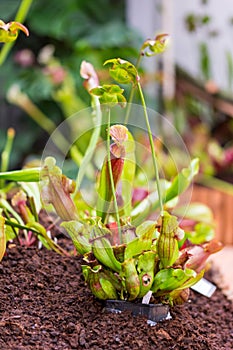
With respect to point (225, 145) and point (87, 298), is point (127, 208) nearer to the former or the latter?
point (87, 298)

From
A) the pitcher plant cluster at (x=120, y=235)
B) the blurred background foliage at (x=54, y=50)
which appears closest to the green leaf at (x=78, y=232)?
the pitcher plant cluster at (x=120, y=235)

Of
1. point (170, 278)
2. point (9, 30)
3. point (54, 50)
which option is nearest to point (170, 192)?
point (170, 278)

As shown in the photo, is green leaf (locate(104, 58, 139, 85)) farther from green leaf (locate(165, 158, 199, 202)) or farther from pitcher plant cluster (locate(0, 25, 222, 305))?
green leaf (locate(165, 158, 199, 202))

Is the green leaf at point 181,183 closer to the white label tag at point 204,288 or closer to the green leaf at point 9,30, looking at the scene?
the white label tag at point 204,288

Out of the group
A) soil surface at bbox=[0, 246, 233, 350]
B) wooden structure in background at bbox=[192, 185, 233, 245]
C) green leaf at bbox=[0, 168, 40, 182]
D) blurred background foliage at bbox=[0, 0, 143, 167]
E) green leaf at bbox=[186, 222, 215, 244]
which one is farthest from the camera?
blurred background foliage at bbox=[0, 0, 143, 167]

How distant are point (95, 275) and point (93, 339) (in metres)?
0.07

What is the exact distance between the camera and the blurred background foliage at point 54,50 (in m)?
3.01

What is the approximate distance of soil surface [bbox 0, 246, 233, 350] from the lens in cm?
65

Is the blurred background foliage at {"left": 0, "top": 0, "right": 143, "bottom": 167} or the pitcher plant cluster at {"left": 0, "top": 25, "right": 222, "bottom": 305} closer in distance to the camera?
the pitcher plant cluster at {"left": 0, "top": 25, "right": 222, "bottom": 305}

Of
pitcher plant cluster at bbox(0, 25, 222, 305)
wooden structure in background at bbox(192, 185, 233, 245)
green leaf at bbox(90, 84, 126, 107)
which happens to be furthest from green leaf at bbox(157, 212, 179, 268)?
wooden structure in background at bbox(192, 185, 233, 245)

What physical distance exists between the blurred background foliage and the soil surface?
2.03 meters

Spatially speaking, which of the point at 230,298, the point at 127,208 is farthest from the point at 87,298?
the point at 230,298

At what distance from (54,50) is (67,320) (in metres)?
2.88

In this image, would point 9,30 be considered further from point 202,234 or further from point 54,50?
point 54,50
